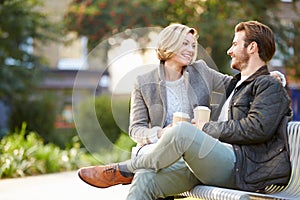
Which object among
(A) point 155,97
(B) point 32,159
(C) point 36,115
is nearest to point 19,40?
(C) point 36,115

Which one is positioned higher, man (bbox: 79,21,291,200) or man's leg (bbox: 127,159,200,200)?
man (bbox: 79,21,291,200)

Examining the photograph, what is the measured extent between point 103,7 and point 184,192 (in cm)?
1204

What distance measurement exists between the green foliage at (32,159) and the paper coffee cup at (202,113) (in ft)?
15.9

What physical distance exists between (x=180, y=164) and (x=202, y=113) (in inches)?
12.6

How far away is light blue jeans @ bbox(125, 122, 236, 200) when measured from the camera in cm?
369

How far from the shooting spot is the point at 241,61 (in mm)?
3988

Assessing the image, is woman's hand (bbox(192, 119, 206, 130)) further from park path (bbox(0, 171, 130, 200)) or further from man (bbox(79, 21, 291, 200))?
park path (bbox(0, 171, 130, 200))

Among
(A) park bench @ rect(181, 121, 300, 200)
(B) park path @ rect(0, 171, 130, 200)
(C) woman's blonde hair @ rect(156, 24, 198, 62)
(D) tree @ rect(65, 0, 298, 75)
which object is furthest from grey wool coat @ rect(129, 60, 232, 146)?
(D) tree @ rect(65, 0, 298, 75)

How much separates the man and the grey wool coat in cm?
26

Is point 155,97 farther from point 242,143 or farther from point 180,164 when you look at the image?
point 242,143

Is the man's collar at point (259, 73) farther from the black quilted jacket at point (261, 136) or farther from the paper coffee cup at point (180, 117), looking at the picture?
the paper coffee cup at point (180, 117)

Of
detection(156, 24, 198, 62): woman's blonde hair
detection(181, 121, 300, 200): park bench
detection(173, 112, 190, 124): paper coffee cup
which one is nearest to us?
detection(181, 121, 300, 200): park bench

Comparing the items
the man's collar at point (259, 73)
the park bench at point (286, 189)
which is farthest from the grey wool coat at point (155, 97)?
the park bench at point (286, 189)

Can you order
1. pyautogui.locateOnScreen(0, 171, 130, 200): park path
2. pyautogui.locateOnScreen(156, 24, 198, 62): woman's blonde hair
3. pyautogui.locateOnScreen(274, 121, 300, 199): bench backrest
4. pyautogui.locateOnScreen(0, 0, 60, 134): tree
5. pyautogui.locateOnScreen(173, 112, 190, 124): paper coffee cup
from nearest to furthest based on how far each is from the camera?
pyautogui.locateOnScreen(274, 121, 300, 199): bench backrest
pyautogui.locateOnScreen(173, 112, 190, 124): paper coffee cup
pyautogui.locateOnScreen(156, 24, 198, 62): woman's blonde hair
pyautogui.locateOnScreen(0, 171, 130, 200): park path
pyautogui.locateOnScreen(0, 0, 60, 134): tree
